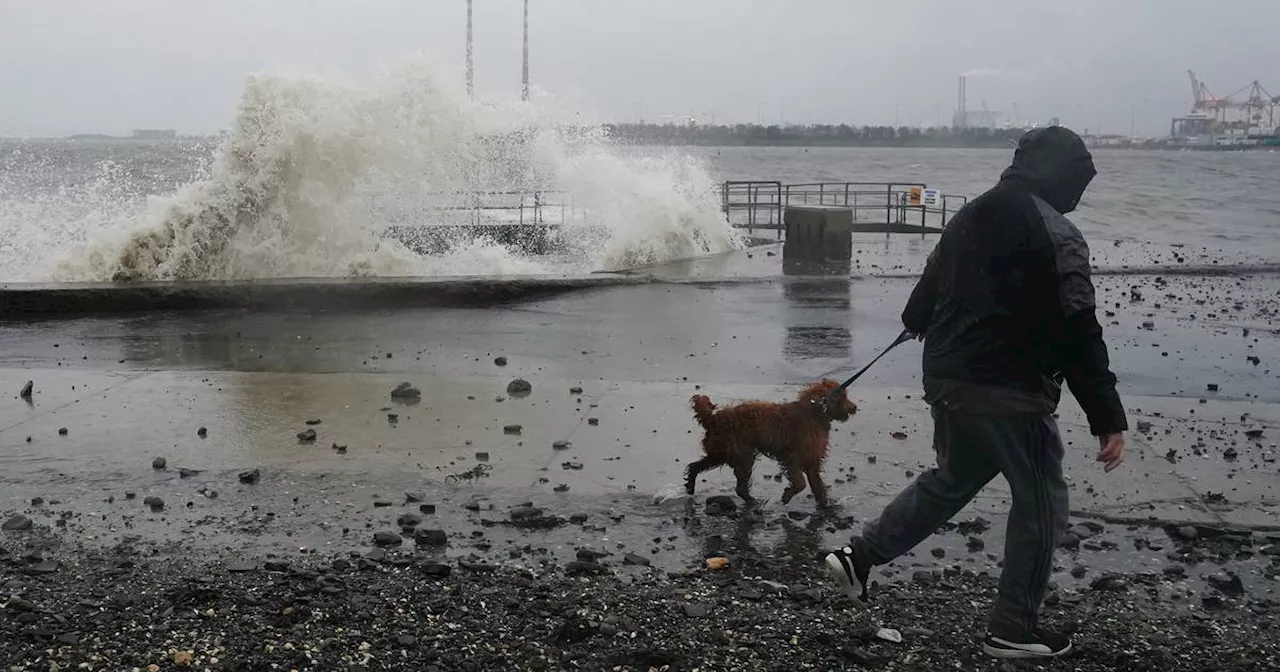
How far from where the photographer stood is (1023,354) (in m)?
3.40

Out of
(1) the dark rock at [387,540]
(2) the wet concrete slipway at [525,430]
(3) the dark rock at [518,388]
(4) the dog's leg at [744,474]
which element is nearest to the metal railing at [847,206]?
(2) the wet concrete slipway at [525,430]

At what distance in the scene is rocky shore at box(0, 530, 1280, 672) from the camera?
3459mm

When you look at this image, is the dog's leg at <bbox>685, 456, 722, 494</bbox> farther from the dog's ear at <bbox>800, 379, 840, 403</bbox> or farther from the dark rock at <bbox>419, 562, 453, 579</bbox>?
the dark rock at <bbox>419, 562, 453, 579</bbox>

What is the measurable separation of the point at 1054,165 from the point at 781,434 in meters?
1.88

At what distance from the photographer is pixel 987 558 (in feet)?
14.6

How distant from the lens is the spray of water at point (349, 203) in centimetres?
1384

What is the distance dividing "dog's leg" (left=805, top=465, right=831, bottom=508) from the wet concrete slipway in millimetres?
92

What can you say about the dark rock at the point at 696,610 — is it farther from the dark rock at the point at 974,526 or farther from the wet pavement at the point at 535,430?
the dark rock at the point at 974,526

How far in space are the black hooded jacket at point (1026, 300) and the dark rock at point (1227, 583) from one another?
1233 mm

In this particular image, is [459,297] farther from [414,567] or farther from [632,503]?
[414,567]

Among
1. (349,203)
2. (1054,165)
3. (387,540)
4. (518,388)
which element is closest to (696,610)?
(387,540)

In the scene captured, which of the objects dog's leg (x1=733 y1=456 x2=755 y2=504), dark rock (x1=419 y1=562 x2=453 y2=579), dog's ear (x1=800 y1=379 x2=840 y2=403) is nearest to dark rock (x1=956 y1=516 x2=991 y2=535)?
dog's ear (x1=800 y1=379 x2=840 y2=403)

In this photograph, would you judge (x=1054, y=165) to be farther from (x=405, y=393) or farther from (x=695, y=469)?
(x=405, y=393)

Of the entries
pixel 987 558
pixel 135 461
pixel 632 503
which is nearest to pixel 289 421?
pixel 135 461
